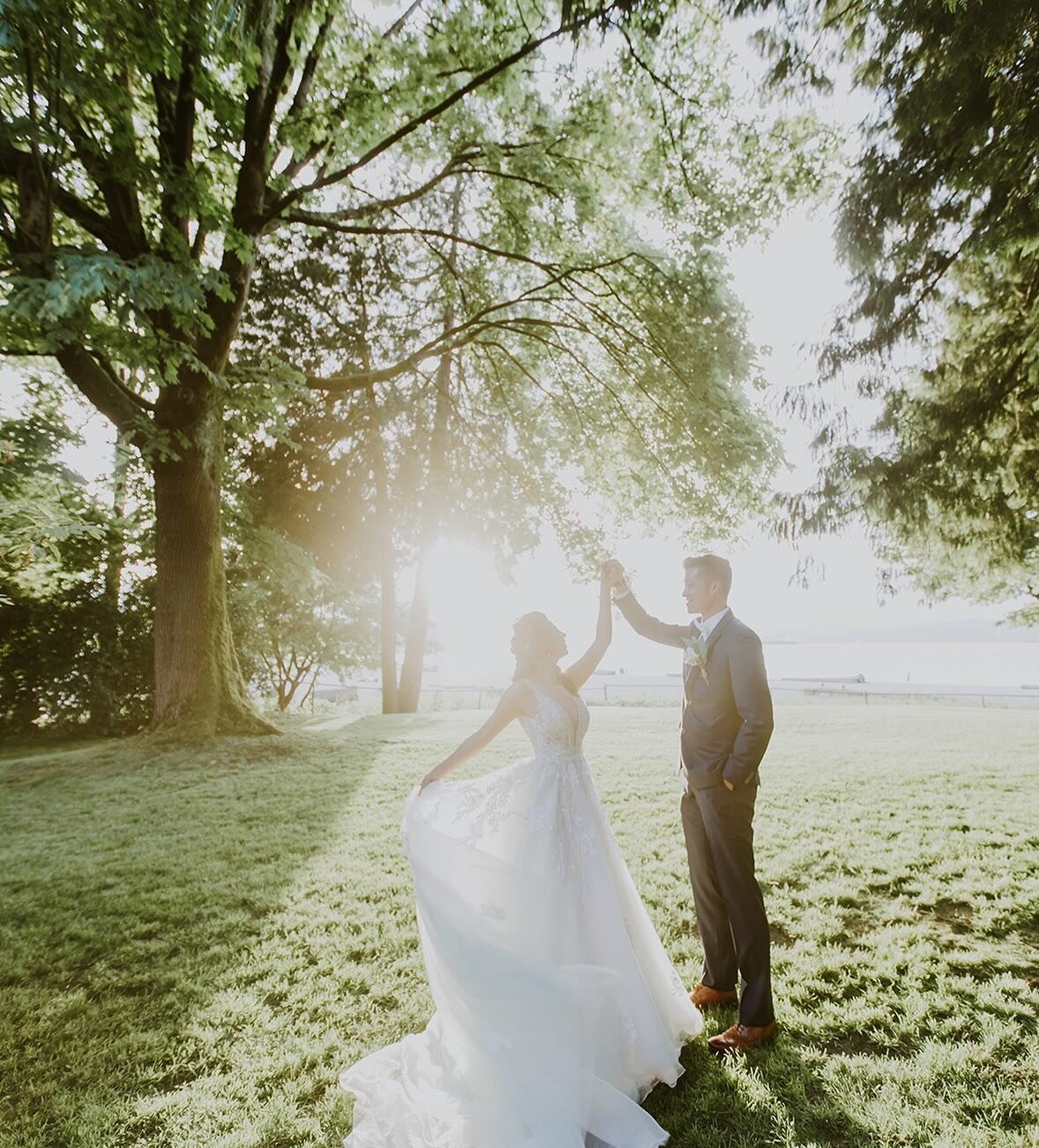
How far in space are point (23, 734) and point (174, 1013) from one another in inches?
632

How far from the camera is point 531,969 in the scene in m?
3.02

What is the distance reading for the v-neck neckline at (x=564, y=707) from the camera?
3.87 meters

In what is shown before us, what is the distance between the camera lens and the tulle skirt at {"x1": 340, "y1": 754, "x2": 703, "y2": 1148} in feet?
9.29

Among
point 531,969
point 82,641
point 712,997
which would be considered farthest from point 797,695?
point 531,969

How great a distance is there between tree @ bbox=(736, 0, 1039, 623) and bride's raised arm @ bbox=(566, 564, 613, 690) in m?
4.02

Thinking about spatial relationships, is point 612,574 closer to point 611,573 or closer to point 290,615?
point 611,573

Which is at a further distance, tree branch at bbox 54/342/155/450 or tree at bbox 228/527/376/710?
tree at bbox 228/527/376/710

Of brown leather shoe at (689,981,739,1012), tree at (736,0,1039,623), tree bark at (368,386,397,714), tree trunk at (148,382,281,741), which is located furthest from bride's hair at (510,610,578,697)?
tree bark at (368,386,397,714)

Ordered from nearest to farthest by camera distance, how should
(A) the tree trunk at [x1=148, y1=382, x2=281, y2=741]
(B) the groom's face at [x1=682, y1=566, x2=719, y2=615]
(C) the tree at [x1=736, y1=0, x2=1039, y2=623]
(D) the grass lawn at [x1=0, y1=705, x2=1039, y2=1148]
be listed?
(D) the grass lawn at [x1=0, y1=705, x2=1039, y2=1148]
(B) the groom's face at [x1=682, y1=566, x2=719, y2=615]
(C) the tree at [x1=736, y1=0, x2=1039, y2=623]
(A) the tree trunk at [x1=148, y1=382, x2=281, y2=741]

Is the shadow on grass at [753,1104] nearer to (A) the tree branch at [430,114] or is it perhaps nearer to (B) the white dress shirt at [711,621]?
(B) the white dress shirt at [711,621]

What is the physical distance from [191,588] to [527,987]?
33.0 ft

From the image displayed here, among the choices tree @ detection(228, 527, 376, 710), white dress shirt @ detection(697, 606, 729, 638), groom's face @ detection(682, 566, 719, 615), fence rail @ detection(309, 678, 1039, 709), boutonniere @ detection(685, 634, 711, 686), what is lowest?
fence rail @ detection(309, 678, 1039, 709)

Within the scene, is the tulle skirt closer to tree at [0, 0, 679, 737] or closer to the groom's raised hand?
the groom's raised hand

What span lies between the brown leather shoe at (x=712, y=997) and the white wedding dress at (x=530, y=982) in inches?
15.0
